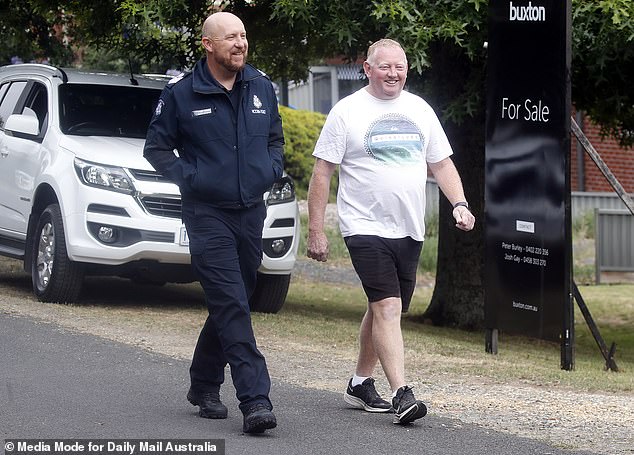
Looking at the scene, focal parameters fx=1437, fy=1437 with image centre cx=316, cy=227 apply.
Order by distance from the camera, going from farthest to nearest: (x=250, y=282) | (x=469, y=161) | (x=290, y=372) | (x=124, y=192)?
(x=469, y=161)
(x=124, y=192)
(x=290, y=372)
(x=250, y=282)

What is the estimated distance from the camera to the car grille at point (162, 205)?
1055cm

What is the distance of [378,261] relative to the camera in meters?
6.89

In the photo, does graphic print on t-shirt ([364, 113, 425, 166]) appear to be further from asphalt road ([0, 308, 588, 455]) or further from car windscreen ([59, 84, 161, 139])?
car windscreen ([59, 84, 161, 139])

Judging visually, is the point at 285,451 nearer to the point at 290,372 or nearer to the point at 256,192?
the point at 256,192

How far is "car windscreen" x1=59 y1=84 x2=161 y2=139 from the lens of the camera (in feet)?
37.5

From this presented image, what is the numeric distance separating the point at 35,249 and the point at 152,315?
109 centimetres

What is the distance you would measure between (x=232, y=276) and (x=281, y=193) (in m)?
4.64

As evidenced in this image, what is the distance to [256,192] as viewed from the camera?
21.6 ft

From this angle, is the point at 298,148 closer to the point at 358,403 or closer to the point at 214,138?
the point at 358,403

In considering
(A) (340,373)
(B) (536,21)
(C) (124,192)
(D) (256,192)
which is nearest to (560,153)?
(B) (536,21)

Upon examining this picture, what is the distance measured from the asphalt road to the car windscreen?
3129 mm

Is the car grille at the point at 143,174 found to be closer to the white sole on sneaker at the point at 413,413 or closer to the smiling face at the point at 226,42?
the smiling face at the point at 226,42

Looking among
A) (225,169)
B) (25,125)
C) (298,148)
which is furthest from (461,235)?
(298,148)

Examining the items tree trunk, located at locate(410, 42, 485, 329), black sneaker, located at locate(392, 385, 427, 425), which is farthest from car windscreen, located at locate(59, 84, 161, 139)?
black sneaker, located at locate(392, 385, 427, 425)
